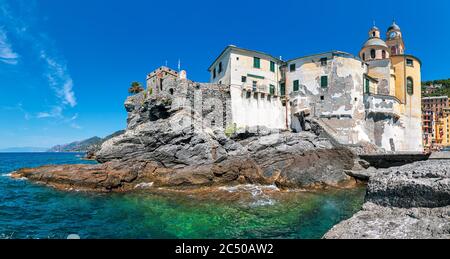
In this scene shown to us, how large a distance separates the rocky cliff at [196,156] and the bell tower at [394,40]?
26.6 m

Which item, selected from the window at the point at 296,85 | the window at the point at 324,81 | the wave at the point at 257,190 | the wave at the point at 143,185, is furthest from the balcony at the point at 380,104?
the wave at the point at 143,185

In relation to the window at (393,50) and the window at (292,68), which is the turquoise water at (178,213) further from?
the window at (393,50)

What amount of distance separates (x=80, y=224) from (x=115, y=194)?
7.22 metres

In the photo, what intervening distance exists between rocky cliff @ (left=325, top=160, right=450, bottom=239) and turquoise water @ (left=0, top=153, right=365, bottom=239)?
6.61 m

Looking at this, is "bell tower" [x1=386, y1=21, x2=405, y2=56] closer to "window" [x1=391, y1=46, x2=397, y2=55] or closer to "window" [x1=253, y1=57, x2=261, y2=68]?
"window" [x1=391, y1=46, x2=397, y2=55]

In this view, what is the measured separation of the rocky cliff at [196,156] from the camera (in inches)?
928

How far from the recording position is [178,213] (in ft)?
49.9

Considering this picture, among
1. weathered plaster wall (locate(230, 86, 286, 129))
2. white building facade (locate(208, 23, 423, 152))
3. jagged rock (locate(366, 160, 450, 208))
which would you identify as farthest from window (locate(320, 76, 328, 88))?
jagged rock (locate(366, 160, 450, 208))

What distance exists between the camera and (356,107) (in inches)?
1326

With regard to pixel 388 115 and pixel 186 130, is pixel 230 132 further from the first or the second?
pixel 388 115

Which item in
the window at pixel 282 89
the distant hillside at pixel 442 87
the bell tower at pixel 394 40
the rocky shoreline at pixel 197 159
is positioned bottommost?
the rocky shoreline at pixel 197 159

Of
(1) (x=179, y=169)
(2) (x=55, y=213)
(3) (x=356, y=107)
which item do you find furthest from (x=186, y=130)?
(3) (x=356, y=107)

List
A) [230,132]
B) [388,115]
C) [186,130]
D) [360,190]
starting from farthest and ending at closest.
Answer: [388,115] < [230,132] < [186,130] < [360,190]

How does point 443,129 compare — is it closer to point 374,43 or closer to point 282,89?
point 374,43
